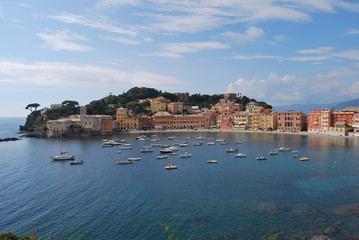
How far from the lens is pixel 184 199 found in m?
28.3

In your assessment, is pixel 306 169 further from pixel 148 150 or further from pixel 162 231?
pixel 148 150

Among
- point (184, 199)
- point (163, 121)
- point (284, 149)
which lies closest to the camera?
point (184, 199)

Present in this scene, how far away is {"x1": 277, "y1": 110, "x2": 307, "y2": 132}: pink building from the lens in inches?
3723

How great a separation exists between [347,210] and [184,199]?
1561 centimetres

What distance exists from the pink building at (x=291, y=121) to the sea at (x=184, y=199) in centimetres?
4805

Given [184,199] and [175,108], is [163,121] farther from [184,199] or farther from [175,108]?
[184,199]

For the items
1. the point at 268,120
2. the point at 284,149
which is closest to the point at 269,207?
the point at 284,149

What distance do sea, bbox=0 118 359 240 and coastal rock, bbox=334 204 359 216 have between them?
3.3 inches

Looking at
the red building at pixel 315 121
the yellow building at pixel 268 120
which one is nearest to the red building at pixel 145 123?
the yellow building at pixel 268 120

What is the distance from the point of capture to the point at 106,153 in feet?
194

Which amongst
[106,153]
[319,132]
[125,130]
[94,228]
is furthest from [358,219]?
[125,130]

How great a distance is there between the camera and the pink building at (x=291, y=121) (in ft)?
310

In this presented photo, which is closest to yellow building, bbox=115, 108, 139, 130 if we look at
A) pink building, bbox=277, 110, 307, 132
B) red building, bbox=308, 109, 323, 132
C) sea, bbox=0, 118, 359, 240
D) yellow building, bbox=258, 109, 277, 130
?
yellow building, bbox=258, 109, 277, 130

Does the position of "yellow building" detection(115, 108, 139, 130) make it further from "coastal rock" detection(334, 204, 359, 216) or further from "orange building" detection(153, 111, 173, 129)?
"coastal rock" detection(334, 204, 359, 216)
